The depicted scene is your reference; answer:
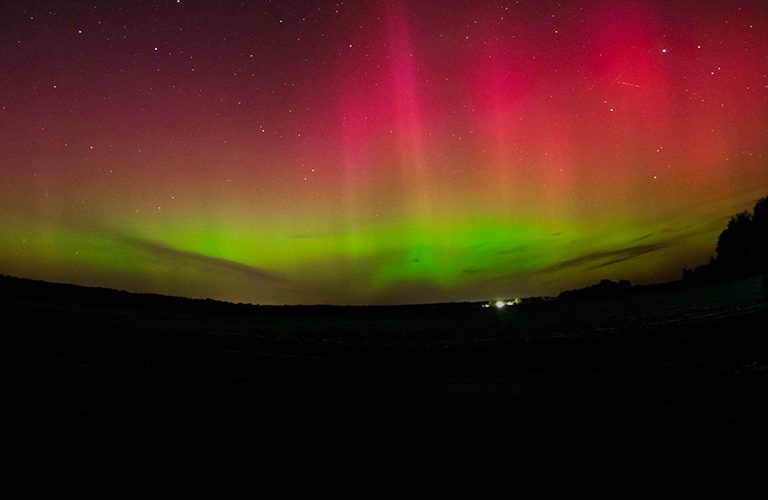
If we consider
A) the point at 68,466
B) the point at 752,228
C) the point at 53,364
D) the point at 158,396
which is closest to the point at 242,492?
the point at 68,466

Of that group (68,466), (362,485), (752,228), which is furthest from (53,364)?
(752,228)

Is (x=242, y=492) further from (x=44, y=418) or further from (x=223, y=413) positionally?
(x=44, y=418)

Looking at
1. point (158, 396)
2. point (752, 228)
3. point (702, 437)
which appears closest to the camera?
point (702, 437)

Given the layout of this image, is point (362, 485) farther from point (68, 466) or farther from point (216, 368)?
point (216, 368)

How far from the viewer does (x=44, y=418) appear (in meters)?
6.32

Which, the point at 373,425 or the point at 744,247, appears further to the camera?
the point at 744,247

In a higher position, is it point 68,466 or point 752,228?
point 752,228

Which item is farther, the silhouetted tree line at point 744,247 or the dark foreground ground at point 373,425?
the silhouetted tree line at point 744,247

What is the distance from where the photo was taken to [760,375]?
9070 millimetres

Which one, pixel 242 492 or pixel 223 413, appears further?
pixel 223 413

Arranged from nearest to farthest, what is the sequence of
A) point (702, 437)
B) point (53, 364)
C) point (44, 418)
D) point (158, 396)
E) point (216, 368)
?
point (702, 437) < point (44, 418) < point (158, 396) < point (53, 364) < point (216, 368)

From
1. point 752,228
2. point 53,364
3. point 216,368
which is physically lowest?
point 216,368

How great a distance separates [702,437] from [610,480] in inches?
86.2

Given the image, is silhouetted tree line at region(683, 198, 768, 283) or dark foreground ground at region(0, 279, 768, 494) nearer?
dark foreground ground at region(0, 279, 768, 494)
